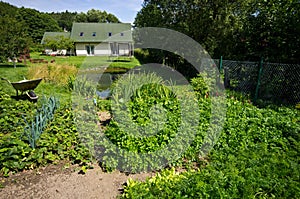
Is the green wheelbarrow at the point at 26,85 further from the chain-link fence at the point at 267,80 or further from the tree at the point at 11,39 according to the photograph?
the tree at the point at 11,39

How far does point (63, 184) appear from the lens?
240 centimetres

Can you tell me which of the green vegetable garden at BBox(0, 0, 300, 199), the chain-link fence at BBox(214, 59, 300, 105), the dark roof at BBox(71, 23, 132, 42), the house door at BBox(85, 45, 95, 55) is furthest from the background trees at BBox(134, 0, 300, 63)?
the house door at BBox(85, 45, 95, 55)

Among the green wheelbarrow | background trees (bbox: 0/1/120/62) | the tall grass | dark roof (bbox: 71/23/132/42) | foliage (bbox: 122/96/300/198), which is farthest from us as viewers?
dark roof (bbox: 71/23/132/42)

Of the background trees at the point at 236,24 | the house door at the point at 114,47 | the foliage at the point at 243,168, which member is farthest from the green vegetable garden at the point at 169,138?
the house door at the point at 114,47

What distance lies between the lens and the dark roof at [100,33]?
27.2 m

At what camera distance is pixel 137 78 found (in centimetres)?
342

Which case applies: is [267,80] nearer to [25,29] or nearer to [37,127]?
[37,127]

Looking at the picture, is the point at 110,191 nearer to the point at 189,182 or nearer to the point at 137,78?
the point at 189,182

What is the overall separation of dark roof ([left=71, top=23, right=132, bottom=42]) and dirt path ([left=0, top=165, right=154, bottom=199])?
85.5ft

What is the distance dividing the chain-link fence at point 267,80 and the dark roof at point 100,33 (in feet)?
73.0

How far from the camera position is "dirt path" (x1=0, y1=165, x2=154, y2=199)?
224 centimetres

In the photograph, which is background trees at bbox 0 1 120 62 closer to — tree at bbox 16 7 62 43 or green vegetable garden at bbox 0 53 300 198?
tree at bbox 16 7 62 43

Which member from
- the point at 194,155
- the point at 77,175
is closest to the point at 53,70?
the point at 77,175

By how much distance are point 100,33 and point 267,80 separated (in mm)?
26764
